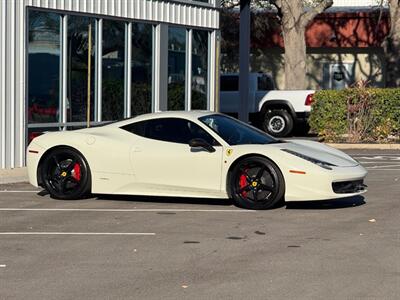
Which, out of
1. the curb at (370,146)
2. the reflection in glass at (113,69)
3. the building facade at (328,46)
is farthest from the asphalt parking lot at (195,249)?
the building facade at (328,46)

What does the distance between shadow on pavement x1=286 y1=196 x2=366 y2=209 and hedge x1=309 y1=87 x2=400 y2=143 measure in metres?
11.4

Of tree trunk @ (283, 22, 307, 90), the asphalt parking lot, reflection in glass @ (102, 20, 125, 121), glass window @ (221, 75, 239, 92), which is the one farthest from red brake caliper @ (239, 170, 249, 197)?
tree trunk @ (283, 22, 307, 90)

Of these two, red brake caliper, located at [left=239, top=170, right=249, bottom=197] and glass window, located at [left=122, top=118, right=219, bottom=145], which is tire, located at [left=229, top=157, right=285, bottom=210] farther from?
glass window, located at [left=122, top=118, right=219, bottom=145]

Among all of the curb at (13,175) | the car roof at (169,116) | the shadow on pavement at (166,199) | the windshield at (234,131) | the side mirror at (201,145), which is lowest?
the shadow on pavement at (166,199)

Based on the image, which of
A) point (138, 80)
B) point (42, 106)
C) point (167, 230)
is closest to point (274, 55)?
point (138, 80)

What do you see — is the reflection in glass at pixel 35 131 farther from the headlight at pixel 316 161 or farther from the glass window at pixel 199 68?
the headlight at pixel 316 161

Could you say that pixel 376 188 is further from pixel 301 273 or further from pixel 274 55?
pixel 274 55

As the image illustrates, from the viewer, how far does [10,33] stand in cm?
1653

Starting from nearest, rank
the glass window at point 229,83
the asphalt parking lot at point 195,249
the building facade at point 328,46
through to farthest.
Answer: the asphalt parking lot at point 195,249, the glass window at point 229,83, the building facade at point 328,46

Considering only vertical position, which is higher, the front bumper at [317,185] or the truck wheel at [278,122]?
the truck wheel at [278,122]

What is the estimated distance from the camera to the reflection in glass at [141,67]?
65.9ft

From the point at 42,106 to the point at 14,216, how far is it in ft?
20.0

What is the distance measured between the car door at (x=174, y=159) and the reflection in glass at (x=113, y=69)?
6.54m

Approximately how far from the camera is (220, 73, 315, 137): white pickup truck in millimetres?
28469
